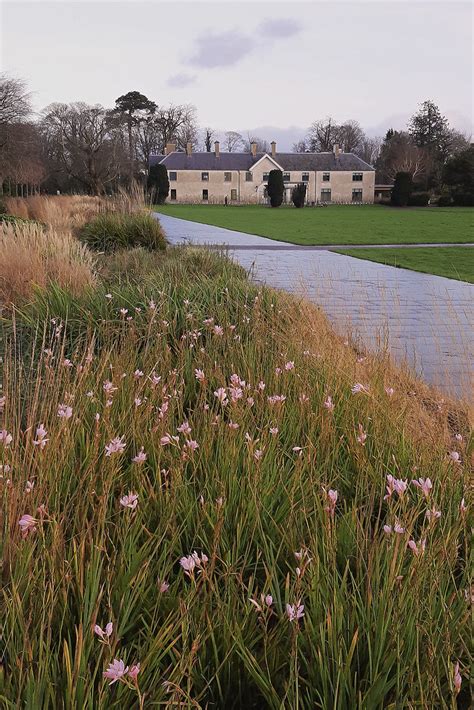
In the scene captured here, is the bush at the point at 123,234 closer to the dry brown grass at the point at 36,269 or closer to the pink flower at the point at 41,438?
the dry brown grass at the point at 36,269

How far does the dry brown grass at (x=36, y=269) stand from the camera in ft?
22.0

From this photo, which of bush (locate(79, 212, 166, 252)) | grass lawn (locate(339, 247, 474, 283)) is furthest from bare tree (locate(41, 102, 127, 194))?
bush (locate(79, 212, 166, 252))

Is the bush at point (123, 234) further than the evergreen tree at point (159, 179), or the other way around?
the evergreen tree at point (159, 179)

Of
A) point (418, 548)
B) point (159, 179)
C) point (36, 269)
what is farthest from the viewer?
point (159, 179)

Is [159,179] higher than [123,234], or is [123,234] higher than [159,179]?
[159,179]

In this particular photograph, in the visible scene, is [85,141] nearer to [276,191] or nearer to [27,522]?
[276,191]

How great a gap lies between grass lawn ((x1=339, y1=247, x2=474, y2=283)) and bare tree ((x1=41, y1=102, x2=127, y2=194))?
50.0 m

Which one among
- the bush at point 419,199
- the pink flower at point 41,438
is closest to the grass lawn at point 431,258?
the pink flower at point 41,438

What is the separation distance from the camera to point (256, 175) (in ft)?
268

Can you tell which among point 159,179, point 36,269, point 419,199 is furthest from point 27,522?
point 159,179

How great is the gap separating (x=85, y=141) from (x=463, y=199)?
3513 centimetres

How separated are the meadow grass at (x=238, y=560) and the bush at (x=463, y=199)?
57.9 metres

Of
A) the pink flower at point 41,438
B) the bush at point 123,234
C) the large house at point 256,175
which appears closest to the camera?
the pink flower at point 41,438

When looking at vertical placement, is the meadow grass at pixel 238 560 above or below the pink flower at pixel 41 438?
below
